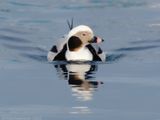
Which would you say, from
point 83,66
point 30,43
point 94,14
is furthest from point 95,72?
point 94,14

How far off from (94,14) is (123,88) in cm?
1006

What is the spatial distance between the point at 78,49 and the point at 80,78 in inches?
111

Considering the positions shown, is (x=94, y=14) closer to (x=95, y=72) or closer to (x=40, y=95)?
(x=95, y=72)

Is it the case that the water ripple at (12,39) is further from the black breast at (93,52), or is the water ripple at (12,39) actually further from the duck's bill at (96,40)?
the duck's bill at (96,40)

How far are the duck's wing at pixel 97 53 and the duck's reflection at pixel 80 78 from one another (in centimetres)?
50

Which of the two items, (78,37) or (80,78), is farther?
(78,37)

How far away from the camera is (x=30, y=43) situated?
74.7 ft

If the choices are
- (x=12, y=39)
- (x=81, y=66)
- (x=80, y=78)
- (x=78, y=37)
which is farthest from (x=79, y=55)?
(x=12, y=39)

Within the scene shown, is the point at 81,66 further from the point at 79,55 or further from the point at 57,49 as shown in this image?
the point at 57,49

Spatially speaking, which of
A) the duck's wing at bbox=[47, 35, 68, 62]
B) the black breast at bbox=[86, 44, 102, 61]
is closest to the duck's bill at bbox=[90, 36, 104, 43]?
the black breast at bbox=[86, 44, 102, 61]

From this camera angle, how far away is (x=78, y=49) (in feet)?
67.9

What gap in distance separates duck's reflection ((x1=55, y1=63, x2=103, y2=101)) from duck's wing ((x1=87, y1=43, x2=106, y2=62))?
0.50 meters

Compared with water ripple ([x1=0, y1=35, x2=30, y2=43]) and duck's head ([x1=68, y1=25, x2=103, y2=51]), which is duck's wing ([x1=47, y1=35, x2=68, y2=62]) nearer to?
duck's head ([x1=68, y1=25, x2=103, y2=51])

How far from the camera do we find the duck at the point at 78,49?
20.4 m
